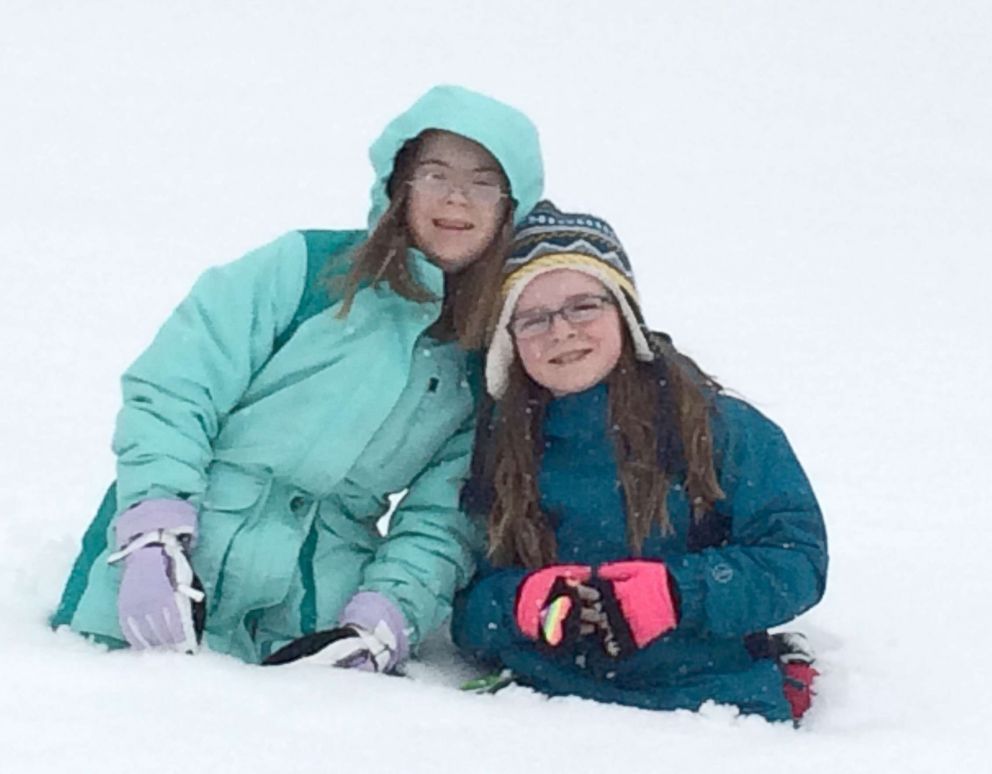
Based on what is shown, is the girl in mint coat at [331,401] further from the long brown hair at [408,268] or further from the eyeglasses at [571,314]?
the eyeglasses at [571,314]

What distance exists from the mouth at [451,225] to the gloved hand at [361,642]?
0.70 metres

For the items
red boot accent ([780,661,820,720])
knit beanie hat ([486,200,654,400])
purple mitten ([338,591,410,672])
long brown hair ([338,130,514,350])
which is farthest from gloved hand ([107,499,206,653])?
red boot accent ([780,661,820,720])

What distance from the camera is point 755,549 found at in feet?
8.17

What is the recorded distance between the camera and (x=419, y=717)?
2086 mm

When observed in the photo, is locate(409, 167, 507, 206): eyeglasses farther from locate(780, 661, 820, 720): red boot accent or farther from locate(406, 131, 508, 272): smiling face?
locate(780, 661, 820, 720): red boot accent

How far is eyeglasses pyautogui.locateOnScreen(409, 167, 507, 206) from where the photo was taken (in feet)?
8.63

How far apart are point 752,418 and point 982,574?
1112 mm

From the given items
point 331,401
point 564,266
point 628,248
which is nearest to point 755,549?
point 564,266

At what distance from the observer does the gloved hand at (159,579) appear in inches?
93.7

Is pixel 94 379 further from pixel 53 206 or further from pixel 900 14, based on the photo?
pixel 900 14

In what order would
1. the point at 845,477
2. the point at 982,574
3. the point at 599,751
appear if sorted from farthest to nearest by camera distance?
1. the point at 845,477
2. the point at 982,574
3. the point at 599,751

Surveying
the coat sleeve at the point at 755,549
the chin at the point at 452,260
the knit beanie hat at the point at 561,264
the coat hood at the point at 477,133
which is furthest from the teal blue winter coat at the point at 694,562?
the coat hood at the point at 477,133

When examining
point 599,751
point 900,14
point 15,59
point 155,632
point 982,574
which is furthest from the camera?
point 900,14

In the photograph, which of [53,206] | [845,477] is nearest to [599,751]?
[845,477]
